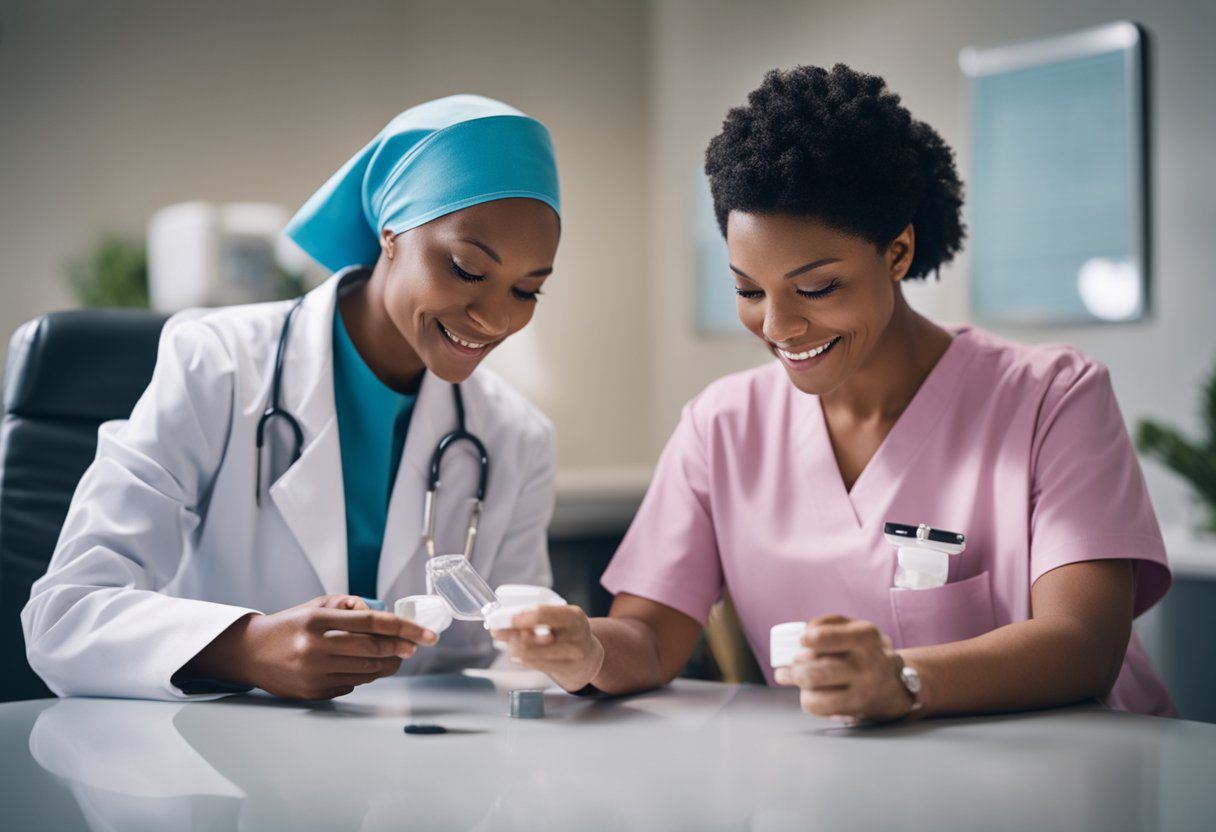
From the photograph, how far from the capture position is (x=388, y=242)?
4.77 feet

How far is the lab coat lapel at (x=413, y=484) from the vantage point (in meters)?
1.44

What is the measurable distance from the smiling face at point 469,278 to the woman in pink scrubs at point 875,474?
0.78 ft

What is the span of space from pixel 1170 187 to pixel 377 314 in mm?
2379

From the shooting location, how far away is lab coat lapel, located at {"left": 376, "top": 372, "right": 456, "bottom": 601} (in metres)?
1.44

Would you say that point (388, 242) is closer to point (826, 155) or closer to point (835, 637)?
point (826, 155)

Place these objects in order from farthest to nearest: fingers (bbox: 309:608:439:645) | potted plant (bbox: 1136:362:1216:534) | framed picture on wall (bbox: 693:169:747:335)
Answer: framed picture on wall (bbox: 693:169:747:335) → potted plant (bbox: 1136:362:1216:534) → fingers (bbox: 309:608:439:645)

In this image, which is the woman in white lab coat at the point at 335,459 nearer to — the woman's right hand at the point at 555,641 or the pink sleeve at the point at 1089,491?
the woman's right hand at the point at 555,641

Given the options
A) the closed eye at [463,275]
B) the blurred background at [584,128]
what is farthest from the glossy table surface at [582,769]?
the blurred background at [584,128]

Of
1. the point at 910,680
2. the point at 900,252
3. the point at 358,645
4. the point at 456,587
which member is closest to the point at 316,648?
the point at 358,645

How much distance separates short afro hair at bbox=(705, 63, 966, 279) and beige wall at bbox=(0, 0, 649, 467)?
3059 millimetres

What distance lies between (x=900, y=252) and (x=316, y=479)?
2.47 feet

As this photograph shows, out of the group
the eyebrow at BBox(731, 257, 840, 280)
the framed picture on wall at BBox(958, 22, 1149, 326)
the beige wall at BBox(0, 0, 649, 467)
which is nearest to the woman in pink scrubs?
the eyebrow at BBox(731, 257, 840, 280)

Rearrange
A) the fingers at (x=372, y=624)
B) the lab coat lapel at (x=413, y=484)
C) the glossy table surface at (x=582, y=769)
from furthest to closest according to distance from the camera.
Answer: the lab coat lapel at (x=413, y=484), the fingers at (x=372, y=624), the glossy table surface at (x=582, y=769)

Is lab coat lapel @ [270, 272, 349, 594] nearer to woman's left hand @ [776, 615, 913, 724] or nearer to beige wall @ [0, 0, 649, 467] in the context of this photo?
woman's left hand @ [776, 615, 913, 724]
